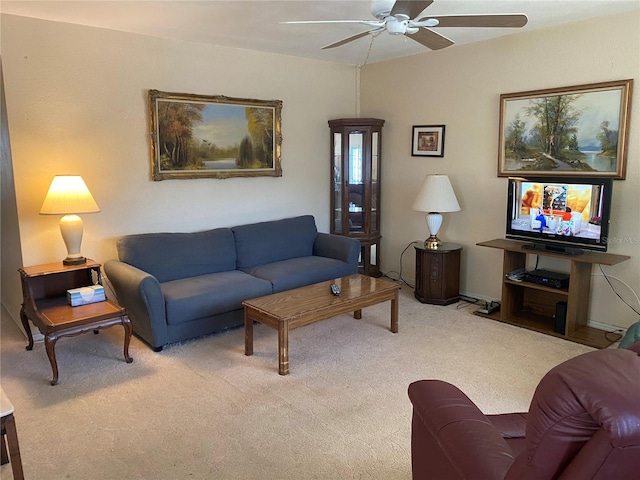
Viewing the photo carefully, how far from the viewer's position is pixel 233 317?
13.0 ft

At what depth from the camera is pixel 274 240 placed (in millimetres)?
4758

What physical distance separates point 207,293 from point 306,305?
851 millimetres

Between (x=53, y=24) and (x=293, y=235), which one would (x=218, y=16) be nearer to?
(x=53, y=24)

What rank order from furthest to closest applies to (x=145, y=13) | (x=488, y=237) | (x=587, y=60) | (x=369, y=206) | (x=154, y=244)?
(x=369, y=206)
(x=488, y=237)
(x=154, y=244)
(x=587, y=60)
(x=145, y=13)

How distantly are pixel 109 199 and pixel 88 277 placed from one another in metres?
0.68

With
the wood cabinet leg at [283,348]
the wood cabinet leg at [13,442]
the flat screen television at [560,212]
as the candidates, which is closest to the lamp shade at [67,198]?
the wood cabinet leg at [283,348]

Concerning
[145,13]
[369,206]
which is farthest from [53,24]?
[369,206]

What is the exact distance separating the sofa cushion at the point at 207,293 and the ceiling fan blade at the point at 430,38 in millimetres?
2202

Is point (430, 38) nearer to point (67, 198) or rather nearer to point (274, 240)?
point (274, 240)

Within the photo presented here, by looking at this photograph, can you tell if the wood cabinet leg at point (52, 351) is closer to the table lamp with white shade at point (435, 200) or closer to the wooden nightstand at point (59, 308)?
the wooden nightstand at point (59, 308)

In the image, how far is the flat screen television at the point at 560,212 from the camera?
3.65 m

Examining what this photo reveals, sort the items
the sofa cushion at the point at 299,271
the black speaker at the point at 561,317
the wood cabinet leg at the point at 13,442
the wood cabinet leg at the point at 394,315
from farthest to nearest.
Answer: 1. the sofa cushion at the point at 299,271
2. the wood cabinet leg at the point at 394,315
3. the black speaker at the point at 561,317
4. the wood cabinet leg at the point at 13,442

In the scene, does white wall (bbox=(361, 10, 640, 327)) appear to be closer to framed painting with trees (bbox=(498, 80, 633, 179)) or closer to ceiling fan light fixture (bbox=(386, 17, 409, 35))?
framed painting with trees (bbox=(498, 80, 633, 179))

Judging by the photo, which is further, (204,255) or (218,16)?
(204,255)
